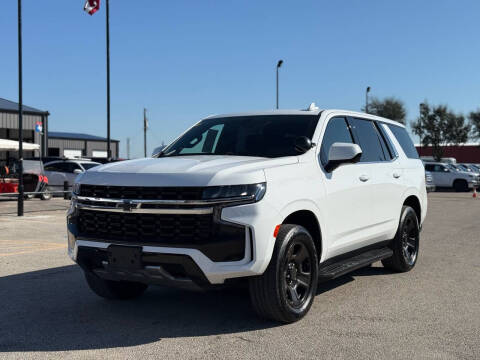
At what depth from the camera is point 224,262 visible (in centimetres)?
418

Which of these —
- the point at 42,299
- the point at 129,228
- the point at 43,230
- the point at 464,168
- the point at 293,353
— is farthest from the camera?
the point at 464,168

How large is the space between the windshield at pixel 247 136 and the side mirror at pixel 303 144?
6cm

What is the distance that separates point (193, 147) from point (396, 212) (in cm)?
261

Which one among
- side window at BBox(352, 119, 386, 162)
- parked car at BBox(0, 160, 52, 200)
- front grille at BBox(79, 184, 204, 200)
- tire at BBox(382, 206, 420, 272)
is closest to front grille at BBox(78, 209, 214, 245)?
front grille at BBox(79, 184, 204, 200)

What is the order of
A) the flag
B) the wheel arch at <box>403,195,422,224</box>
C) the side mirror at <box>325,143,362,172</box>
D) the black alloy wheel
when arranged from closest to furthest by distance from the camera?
the black alloy wheel, the side mirror at <box>325,143,362,172</box>, the wheel arch at <box>403,195,422,224</box>, the flag

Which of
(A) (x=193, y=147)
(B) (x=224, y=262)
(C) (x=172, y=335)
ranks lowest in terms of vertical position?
(C) (x=172, y=335)

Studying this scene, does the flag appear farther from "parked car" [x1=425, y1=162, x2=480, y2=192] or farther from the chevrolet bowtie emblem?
"parked car" [x1=425, y1=162, x2=480, y2=192]

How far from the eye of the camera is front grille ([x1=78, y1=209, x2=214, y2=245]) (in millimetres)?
4195

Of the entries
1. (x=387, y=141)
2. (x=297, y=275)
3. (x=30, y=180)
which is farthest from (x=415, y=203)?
(x=30, y=180)

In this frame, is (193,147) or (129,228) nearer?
(129,228)

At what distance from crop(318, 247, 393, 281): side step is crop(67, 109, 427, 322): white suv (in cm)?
2

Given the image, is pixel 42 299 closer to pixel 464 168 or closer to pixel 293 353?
pixel 293 353

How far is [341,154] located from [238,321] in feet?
5.78

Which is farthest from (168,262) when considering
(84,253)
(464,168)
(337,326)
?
(464,168)
